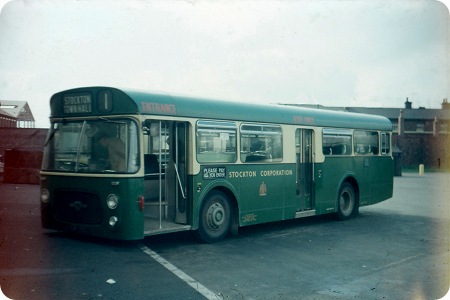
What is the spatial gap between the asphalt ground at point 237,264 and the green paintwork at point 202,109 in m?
2.38

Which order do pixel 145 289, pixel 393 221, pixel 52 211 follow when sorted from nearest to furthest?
1. pixel 145 289
2. pixel 52 211
3. pixel 393 221

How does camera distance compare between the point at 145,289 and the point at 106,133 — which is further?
the point at 106,133

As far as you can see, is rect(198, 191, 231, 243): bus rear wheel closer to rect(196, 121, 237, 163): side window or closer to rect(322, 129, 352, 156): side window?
rect(196, 121, 237, 163): side window

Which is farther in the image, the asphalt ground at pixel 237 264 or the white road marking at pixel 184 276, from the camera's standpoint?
the asphalt ground at pixel 237 264

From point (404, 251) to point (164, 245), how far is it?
14.4ft

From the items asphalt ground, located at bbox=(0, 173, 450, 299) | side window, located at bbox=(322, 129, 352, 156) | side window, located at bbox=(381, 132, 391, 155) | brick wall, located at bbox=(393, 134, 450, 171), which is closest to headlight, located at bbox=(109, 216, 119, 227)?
asphalt ground, located at bbox=(0, 173, 450, 299)

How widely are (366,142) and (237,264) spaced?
7832mm

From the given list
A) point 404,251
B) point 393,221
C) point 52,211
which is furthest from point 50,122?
point 393,221

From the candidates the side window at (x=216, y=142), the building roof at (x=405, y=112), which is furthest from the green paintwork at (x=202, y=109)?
the building roof at (x=405, y=112)

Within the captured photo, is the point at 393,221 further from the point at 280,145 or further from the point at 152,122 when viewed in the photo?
the point at 152,122

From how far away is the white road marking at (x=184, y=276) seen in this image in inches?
258

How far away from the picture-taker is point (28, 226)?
37.4 feet

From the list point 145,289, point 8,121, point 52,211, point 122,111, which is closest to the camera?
point 145,289

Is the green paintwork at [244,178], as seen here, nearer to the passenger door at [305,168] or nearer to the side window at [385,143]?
the passenger door at [305,168]
